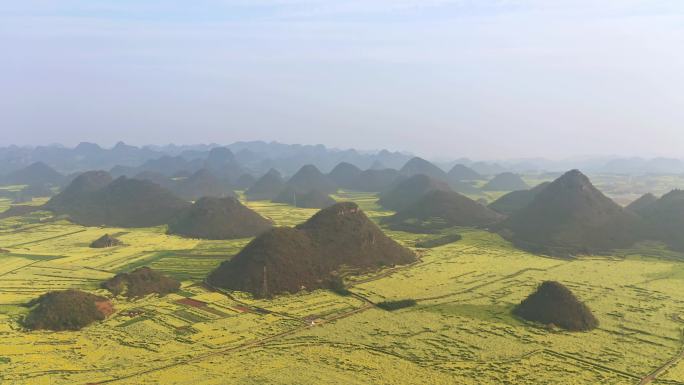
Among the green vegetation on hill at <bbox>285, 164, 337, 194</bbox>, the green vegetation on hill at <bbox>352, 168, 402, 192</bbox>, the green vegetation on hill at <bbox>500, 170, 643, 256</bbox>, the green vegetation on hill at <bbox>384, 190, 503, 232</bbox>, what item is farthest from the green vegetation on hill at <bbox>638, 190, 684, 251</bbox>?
the green vegetation on hill at <bbox>285, 164, 337, 194</bbox>

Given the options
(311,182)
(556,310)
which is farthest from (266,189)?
(556,310)

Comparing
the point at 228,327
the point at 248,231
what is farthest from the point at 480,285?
the point at 248,231

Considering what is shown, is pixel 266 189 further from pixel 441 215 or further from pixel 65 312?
pixel 65 312

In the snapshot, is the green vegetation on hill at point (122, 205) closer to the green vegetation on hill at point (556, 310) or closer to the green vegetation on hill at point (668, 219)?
the green vegetation on hill at point (556, 310)

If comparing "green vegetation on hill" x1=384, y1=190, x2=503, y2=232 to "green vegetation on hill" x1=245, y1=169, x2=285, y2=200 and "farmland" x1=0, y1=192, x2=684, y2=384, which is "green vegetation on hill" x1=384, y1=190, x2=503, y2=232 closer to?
"farmland" x1=0, y1=192, x2=684, y2=384

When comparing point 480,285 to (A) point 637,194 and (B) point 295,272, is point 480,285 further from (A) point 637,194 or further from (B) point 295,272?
(A) point 637,194
